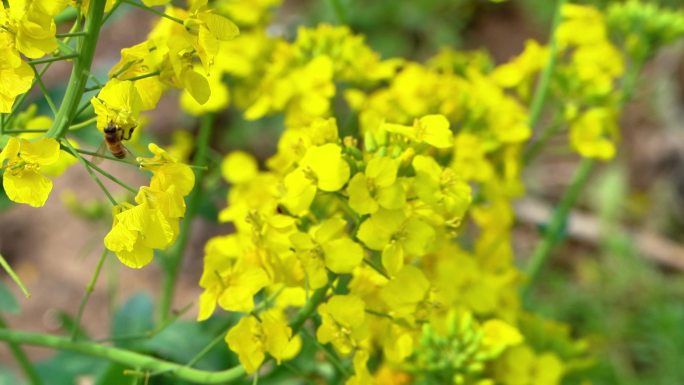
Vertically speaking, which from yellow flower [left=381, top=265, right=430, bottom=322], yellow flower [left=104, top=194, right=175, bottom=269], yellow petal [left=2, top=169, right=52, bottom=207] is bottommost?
yellow flower [left=381, top=265, right=430, bottom=322]

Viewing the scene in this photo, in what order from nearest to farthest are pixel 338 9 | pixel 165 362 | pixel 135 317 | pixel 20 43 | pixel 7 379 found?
1. pixel 20 43
2. pixel 165 362
3. pixel 338 9
4. pixel 135 317
5. pixel 7 379

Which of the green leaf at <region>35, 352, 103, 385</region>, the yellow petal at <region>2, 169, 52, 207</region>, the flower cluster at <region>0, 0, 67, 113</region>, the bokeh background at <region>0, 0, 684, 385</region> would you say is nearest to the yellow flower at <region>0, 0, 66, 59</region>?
the flower cluster at <region>0, 0, 67, 113</region>

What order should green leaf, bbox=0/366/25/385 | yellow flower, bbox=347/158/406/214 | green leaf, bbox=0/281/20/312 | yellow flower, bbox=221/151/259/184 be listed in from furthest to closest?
1. green leaf, bbox=0/366/25/385
2. yellow flower, bbox=221/151/259/184
3. green leaf, bbox=0/281/20/312
4. yellow flower, bbox=347/158/406/214

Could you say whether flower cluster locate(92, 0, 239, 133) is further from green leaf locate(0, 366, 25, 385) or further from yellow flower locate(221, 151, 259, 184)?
green leaf locate(0, 366, 25, 385)

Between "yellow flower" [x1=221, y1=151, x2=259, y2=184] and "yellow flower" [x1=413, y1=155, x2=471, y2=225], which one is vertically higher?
"yellow flower" [x1=413, y1=155, x2=471, y2=225]

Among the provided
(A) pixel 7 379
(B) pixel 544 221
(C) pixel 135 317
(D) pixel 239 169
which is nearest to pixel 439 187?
(D) pixel 239 169

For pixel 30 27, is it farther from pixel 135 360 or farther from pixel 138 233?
pixel 135 360

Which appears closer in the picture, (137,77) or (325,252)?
(137,77)
